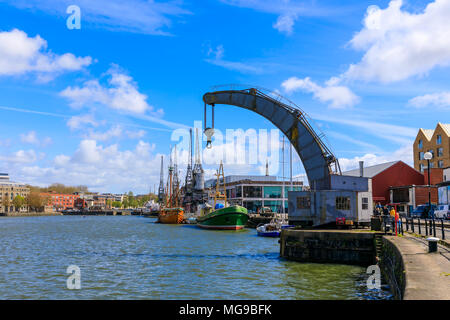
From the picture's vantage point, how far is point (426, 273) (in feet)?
41.3

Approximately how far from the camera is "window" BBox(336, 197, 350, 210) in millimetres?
29797

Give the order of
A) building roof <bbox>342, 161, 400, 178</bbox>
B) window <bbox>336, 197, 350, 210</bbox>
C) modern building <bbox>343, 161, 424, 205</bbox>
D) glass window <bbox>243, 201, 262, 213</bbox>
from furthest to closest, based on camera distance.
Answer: glass window <bbox>243, 201, 262, 213</bbox> → building roof <bbox>342, 161, 400, 178</bbox> → modern building <bbox>343, 161, 424, 205</bbox> → window <bbox>336, 197, 350, 210</bbox>

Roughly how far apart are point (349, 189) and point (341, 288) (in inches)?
508

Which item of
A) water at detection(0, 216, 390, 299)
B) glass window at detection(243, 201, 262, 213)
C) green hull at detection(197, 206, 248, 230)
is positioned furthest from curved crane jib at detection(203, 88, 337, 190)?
glass window at detection(243, 201, 262, 213)

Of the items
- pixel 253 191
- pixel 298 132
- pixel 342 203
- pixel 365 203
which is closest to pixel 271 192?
pixel 253 191

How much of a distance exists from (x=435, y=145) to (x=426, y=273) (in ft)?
253

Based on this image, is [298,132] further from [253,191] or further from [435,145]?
[253,191]

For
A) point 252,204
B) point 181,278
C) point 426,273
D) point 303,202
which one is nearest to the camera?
point 426,273

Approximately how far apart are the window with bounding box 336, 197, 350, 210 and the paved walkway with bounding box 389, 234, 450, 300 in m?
10.9

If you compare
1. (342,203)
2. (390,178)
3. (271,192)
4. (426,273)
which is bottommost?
(426,273)

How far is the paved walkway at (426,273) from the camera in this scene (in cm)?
1011

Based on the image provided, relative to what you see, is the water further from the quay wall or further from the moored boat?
the moored boat

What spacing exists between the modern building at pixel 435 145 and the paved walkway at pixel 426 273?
203 feet
